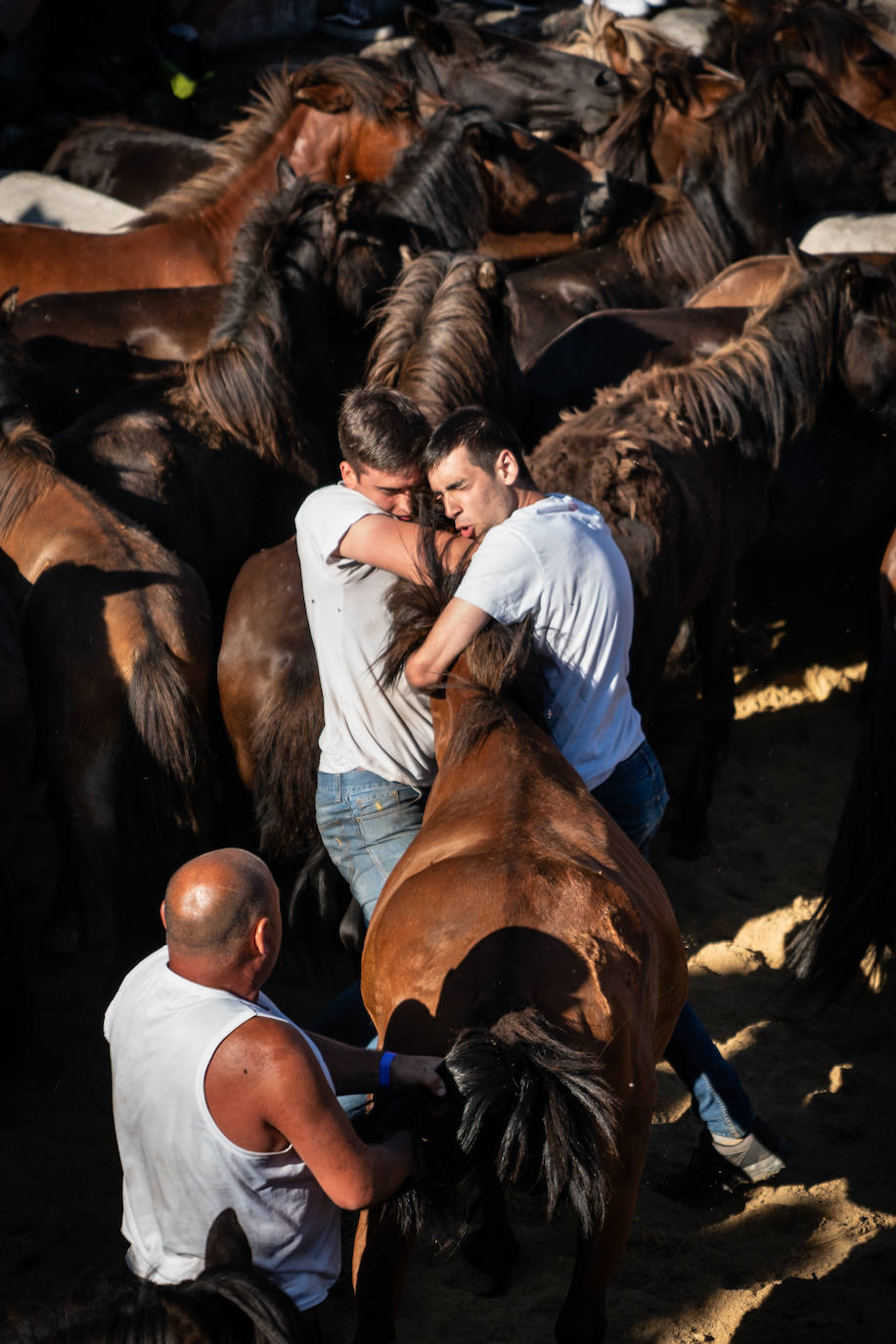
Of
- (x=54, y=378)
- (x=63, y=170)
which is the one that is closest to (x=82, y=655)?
(x=54, y=378)

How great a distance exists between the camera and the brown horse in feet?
21.2

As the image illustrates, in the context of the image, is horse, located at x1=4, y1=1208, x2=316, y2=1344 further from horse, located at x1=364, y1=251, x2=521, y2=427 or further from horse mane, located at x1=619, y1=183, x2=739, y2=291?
horse mane, located at x1=619, y1=183, x2=739, y2=291

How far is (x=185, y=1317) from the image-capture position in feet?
4.90

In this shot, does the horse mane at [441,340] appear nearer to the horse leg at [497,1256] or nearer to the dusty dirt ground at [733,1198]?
the dusty dirt ground at [733,1198]

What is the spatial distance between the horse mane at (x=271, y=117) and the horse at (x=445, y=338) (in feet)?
8.48

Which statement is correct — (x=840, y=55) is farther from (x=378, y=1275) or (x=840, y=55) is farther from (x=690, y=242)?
(x=378, y=1275)

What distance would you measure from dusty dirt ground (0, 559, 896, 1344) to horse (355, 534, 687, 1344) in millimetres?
397

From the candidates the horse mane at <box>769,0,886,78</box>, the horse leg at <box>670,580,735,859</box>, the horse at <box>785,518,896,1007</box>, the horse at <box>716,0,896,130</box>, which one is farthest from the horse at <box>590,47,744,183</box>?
the horse at <box>785,518,896,1007</box>

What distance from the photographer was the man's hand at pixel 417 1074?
6.27 feet

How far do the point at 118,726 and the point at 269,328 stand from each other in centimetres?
214

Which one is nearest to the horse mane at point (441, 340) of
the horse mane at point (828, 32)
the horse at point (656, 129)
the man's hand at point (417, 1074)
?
the man's hand at point (417, 1074)

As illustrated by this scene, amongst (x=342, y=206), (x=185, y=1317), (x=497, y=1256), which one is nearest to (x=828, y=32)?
(x=342, y=206)

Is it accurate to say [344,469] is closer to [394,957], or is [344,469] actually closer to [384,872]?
[384,872]

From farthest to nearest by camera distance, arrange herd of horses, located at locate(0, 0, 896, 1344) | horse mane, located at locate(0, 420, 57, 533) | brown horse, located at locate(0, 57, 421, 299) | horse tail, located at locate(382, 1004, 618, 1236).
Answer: brown horse, located at locate(0, 57, 421, 299) < horse mane, located at locate(0, 420, 57, 533) < herd of horses, located at locate(0, 0, 896, 1344) < horse tail, located at locate(382, 1004, 618, 1236)
